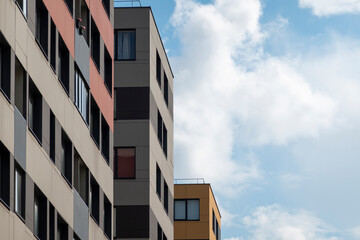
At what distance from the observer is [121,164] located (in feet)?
211

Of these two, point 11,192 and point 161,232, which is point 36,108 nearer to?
point 11,192

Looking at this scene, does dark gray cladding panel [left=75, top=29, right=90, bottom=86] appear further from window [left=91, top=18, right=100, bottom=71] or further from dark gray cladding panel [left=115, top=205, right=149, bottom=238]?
dark gray cladding panel [left=115, top=205, right=149, bottom=238]

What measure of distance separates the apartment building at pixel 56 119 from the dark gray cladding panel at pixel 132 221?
280 inches

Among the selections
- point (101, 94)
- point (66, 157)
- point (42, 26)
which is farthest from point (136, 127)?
point (42, 26)

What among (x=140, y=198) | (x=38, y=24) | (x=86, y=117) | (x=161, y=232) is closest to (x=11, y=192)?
(x=38, y=24)

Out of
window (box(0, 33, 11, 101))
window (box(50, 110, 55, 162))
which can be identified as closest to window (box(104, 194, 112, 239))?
window (box(50, 110, 55, 162))

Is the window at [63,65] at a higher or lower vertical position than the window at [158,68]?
lower

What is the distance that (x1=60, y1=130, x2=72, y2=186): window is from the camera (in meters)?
45.0

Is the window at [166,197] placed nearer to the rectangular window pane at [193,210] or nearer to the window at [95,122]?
the window at [95,122]

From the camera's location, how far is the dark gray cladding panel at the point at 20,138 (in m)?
35.8

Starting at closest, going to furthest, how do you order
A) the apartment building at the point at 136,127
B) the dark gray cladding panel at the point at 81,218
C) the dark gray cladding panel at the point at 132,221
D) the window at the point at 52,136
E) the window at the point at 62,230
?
the window at the point at 52,136, the window at the point at 62,230, the dark gray cladding panel at the point at 81,218, the dark gray cladding panel at the point at 132,221, the apartment building at the point at 136,127

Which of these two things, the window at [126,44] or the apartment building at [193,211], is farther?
the apartment building at [193,211]

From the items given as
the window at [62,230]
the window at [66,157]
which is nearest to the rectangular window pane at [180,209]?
the window at [66,157]

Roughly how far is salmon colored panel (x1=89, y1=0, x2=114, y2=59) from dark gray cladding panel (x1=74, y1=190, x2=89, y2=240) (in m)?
9.76
